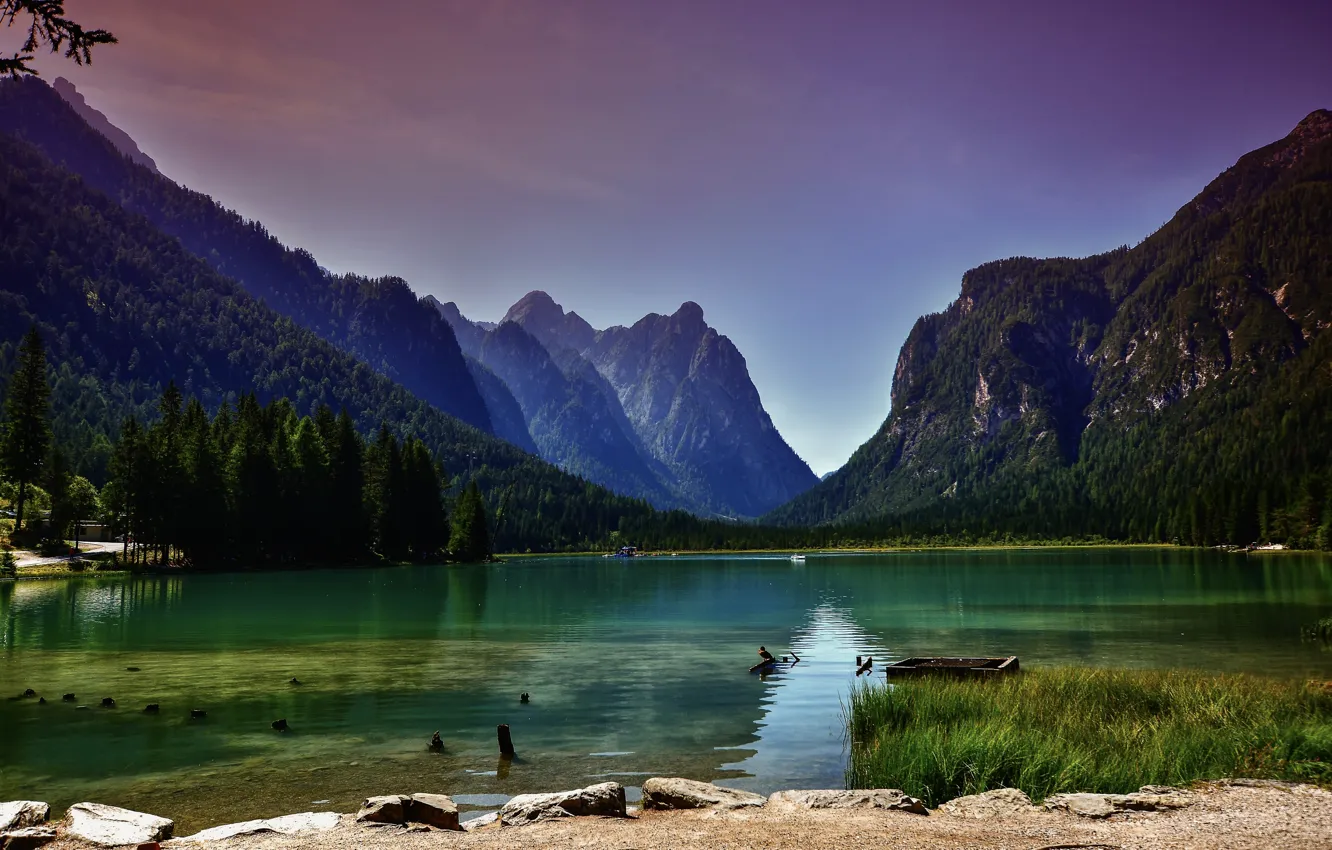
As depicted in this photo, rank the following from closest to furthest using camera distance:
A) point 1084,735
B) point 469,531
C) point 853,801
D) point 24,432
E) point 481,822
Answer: point 853,801 < point 481,822 < point 1084,735 < point 24,432 < point 469,531

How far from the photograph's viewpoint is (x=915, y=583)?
108312mm

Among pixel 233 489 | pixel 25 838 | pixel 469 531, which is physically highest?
pixel 233 489

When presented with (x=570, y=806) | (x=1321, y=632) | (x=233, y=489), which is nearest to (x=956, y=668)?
(x=570, y=806)

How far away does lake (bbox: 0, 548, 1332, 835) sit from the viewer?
71.6ft

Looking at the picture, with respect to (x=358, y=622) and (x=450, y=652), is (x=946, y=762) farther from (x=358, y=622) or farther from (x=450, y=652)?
(x=358, y=622)

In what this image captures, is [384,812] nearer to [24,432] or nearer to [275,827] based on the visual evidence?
[275,827]

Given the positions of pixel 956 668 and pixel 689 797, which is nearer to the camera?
pixel 689 797

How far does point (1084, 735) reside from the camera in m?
20.4

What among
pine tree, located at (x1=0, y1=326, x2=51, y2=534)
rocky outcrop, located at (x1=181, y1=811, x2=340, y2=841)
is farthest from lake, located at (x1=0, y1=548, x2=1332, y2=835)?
pine tree, located at (x1=0, y1=326, x2=51, y2=534)

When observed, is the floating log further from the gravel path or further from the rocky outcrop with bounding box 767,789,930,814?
the rocky outcrop with bounding box 767,789,930,814

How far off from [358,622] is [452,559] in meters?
111

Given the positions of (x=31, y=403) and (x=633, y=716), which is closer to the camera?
(x=633, y=716)

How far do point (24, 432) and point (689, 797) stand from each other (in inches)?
4703

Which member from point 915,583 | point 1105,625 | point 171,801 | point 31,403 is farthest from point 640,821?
point 31,403
